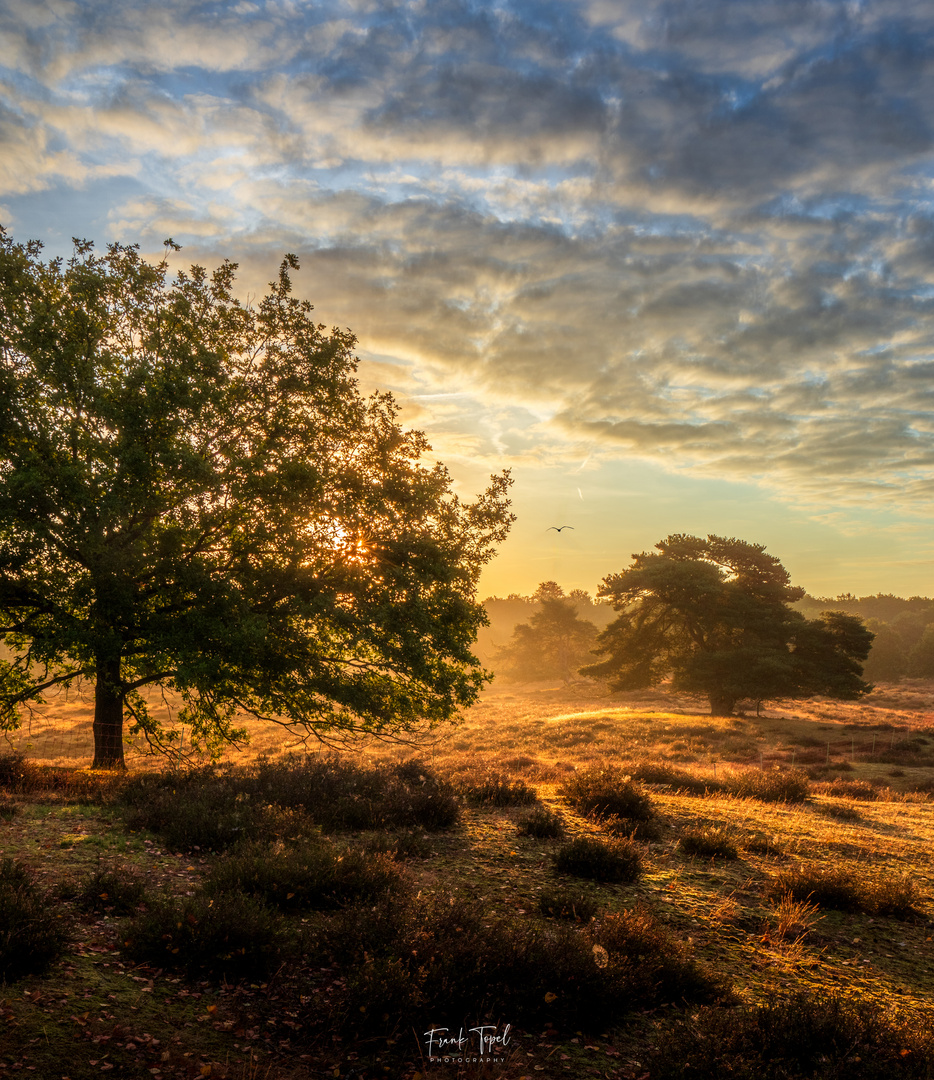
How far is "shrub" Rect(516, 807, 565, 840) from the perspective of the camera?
34.1 feet

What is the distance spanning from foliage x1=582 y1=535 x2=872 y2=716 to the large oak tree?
2668 cm

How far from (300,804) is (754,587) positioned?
120 ft

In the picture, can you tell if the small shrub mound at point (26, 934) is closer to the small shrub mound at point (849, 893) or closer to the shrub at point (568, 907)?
the shrub at point (568, 907)

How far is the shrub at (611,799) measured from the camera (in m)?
11.9

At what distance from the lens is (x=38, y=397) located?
1305 centimetres

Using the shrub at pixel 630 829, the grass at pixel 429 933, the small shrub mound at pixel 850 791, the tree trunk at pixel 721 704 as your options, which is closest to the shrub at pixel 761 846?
the grass at pixel 429 933

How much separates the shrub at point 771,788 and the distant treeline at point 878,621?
15.6 metres

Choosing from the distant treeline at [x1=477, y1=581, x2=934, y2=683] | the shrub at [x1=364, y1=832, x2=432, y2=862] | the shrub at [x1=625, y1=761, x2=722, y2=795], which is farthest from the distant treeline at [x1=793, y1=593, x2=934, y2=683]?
the shrub at [x1=364, y1=832, x2=432, y2=862]

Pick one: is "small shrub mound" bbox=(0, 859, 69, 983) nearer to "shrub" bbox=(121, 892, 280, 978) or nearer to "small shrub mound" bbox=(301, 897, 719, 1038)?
"shrub" bbox=(121, 892, 280, 978)

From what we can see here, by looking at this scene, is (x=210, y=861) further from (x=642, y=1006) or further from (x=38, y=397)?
(x=38, y=397)

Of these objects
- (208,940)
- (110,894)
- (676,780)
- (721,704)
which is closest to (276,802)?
(110,894)

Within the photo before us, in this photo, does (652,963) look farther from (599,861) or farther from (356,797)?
(356,797)

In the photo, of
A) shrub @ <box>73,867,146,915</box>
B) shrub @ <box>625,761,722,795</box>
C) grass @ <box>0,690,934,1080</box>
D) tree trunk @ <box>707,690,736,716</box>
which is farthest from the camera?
tree trunk @ <box>707,690,736,716</box>

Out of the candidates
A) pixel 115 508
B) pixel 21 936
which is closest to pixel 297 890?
pixel 21 936
